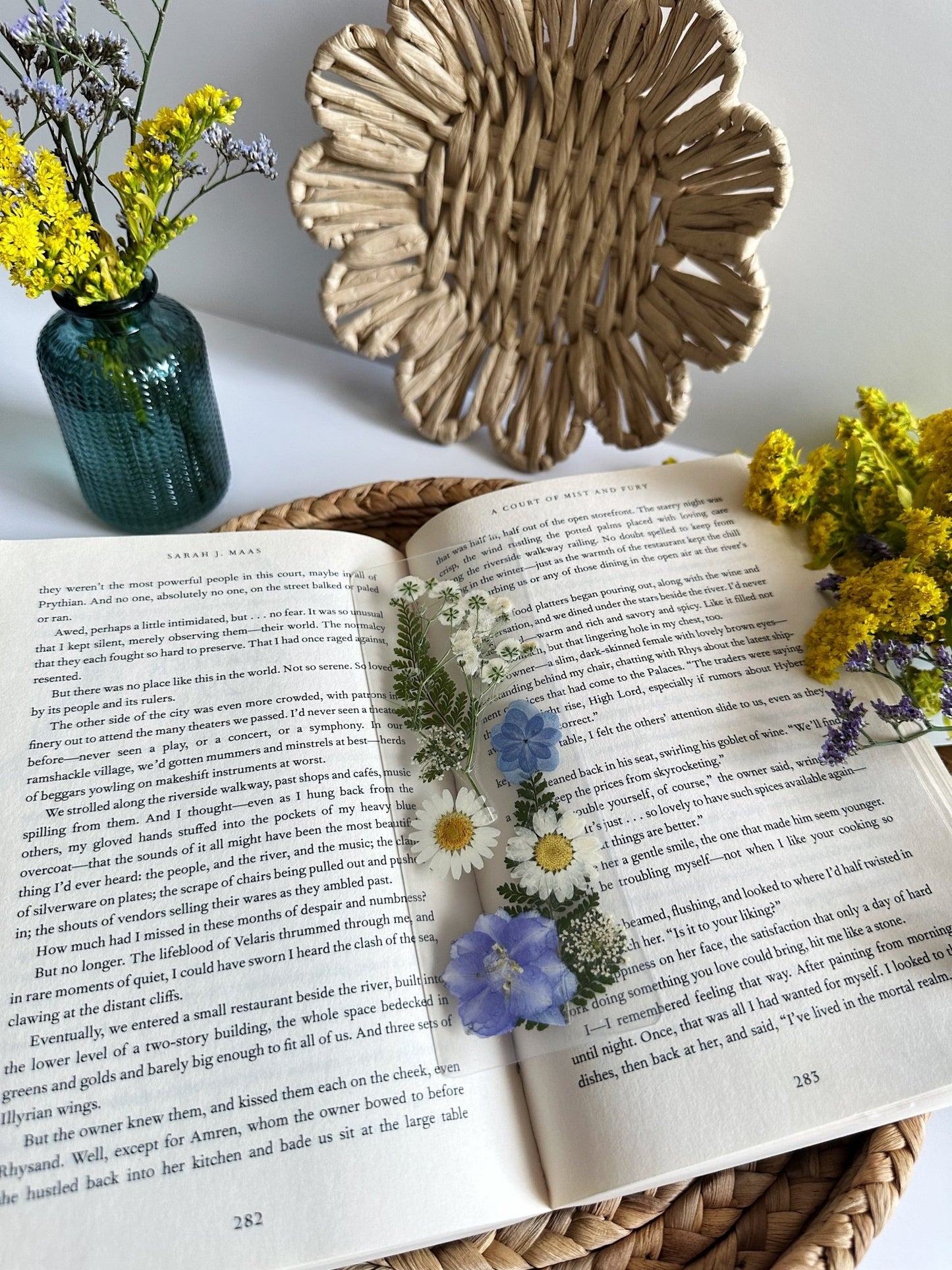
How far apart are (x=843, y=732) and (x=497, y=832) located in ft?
0.74

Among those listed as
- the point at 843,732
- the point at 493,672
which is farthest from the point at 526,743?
the point at 843,732

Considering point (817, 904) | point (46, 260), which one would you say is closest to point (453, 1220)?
point (817, 904)

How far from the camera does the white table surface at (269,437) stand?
0.83 meters

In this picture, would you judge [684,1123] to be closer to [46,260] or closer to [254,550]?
[254,550]

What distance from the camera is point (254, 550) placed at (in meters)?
0.69

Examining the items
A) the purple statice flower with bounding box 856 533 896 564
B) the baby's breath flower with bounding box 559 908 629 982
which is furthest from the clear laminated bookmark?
the purple statice flower with bounding box 856 533 896 564

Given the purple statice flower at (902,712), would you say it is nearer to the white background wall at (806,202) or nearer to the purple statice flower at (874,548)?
the purple statice flower at (874,548)

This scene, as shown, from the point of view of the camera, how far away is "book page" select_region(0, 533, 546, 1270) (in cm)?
47

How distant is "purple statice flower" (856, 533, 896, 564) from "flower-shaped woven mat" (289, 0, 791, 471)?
0.18m

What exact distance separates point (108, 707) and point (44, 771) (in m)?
0.05

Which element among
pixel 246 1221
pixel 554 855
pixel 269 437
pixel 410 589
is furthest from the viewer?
pixel 269 437

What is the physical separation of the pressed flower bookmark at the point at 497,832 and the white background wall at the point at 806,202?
40cm

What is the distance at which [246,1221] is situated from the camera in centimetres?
46

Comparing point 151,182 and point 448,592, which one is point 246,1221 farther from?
point 151,182
